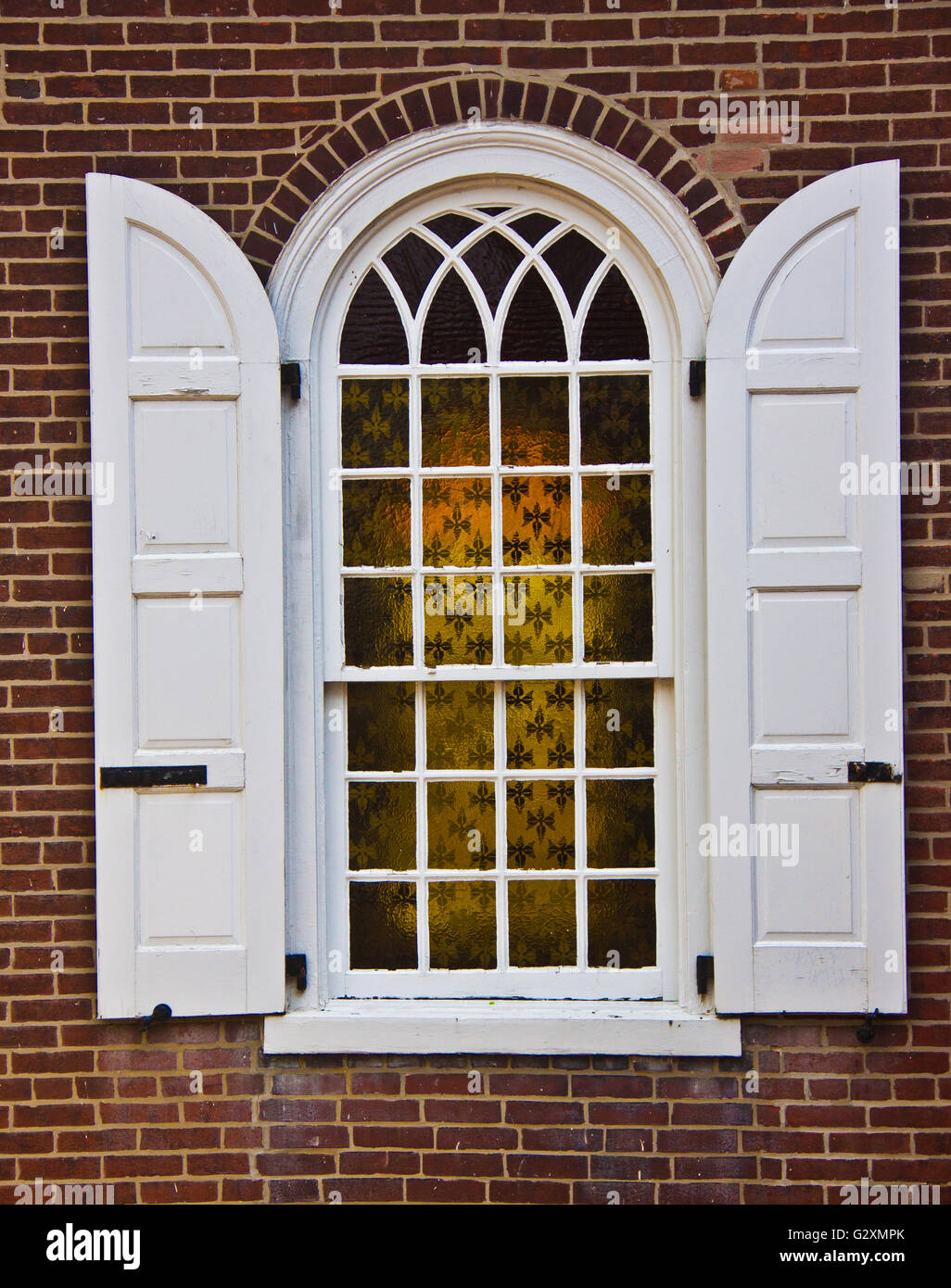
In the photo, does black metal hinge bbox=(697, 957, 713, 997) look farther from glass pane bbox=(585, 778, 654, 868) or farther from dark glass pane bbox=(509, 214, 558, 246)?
dark glass pane bbox=(509, 214, 558, 246)

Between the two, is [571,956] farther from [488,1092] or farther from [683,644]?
[683,644]

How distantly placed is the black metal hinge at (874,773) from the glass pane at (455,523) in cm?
123

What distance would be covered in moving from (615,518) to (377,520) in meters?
0.73

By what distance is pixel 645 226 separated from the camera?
9.95 feet

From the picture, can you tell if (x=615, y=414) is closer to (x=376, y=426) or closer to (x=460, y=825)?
(x=376, y=426)

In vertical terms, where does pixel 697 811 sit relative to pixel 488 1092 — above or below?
above

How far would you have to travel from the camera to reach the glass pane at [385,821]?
3146 millimetres

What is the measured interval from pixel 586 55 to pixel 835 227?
89 centimetres

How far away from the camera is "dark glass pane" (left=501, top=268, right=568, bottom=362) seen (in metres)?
3.11

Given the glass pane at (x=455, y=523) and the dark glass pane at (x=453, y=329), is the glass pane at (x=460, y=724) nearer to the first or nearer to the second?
the glass pane at (x=455, y=523)

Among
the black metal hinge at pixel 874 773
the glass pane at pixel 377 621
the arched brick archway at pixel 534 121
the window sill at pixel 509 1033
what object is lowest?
the window sill at pixel 509 1033

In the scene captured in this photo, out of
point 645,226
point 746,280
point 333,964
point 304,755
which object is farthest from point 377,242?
point 333,964

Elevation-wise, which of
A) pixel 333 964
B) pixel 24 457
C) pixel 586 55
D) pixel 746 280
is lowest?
pixel 333 964

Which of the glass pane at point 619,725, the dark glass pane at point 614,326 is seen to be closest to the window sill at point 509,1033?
the glass pane at point 619,725
